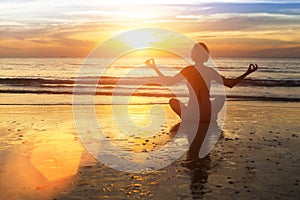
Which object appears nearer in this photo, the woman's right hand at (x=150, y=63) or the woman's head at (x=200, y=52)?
the woman's right hand at (x=150, y=63)

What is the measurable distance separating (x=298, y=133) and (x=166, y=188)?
5.29m

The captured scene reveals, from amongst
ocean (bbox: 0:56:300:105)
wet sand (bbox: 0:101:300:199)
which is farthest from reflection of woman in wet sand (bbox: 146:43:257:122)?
ocean (bbox: 0:56:300:105)

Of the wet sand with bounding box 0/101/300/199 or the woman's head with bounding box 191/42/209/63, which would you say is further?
the woman's head with bounding box 191/42/209/63

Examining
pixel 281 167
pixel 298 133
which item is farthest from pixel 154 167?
pixel 298 133

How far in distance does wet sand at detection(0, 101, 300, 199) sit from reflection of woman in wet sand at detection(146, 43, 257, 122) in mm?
779

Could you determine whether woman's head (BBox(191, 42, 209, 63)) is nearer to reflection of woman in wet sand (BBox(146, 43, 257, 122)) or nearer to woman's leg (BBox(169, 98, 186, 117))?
reflection of woman in wet sand (BBox(146, 43, 257, 122))

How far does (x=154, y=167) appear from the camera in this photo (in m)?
6.57

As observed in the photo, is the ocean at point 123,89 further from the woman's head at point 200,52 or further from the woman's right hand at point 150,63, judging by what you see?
the woman's right hand at point 150,63

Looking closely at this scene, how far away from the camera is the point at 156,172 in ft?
20.5

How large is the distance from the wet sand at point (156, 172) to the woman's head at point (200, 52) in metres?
1.78

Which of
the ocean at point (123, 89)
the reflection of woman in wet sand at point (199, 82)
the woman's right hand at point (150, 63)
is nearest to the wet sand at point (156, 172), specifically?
the reflection of woman in wet sand at point (199, 82)

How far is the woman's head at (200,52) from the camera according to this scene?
9758 mm

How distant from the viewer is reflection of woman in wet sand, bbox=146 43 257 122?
9.82 metres

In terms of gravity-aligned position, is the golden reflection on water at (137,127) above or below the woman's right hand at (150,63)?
below
